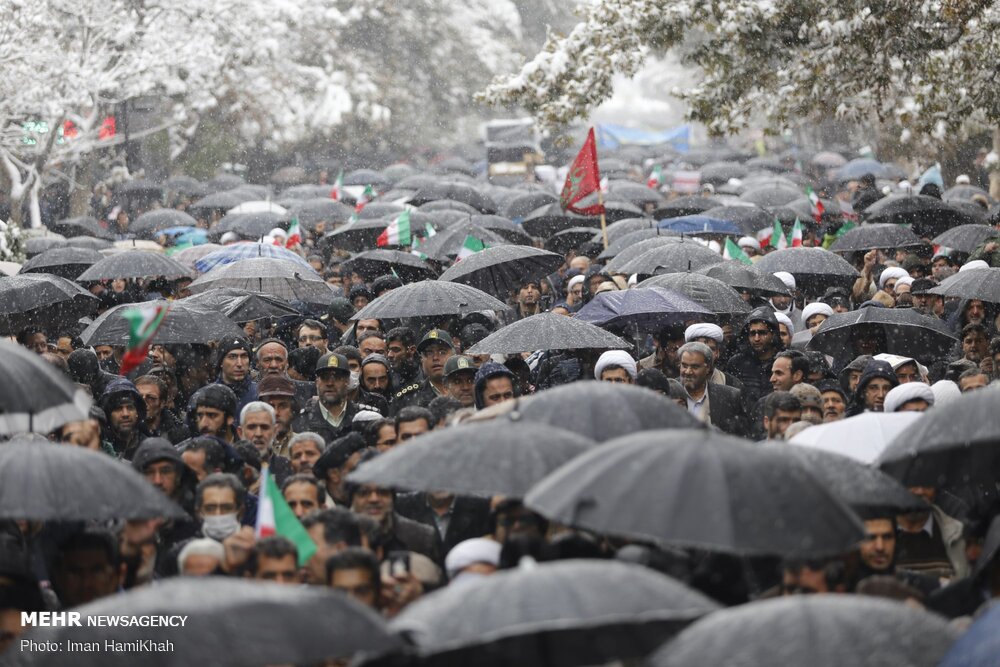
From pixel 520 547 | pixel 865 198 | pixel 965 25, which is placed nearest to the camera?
pixel 520 547

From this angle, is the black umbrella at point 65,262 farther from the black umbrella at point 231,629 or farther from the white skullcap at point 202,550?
the black umbrella at point 231,629

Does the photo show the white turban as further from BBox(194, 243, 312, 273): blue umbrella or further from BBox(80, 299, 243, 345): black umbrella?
BBox(194, 243, 312, 273): blue umbrella

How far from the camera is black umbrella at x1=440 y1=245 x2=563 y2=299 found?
12.7m

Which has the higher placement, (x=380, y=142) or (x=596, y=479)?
(x=596, y=479)

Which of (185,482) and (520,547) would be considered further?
(185,482)

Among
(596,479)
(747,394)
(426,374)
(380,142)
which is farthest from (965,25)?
(380,142)

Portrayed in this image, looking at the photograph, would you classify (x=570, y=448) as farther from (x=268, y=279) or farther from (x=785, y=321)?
(x=268, y=279)

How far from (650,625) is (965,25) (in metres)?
10.3

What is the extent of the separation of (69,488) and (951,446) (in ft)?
10.0

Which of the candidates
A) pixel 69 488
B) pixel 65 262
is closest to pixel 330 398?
pixel 69 488

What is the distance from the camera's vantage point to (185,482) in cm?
760

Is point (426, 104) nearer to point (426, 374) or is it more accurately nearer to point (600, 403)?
point (426, 374)

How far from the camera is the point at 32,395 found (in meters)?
5.91

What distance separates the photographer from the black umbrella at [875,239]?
48.7 ft
